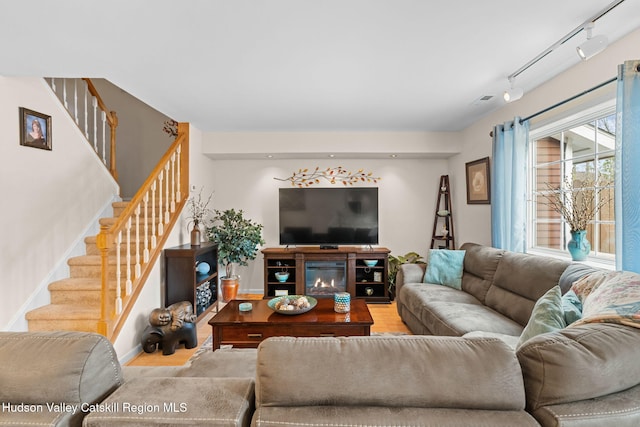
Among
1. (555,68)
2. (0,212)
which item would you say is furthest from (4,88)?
(555,68)

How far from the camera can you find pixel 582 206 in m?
2.53

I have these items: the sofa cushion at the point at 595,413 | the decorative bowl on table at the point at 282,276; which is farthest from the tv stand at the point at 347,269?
the sofa cushion at the point at 595,413

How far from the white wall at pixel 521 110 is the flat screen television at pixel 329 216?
4.03ft

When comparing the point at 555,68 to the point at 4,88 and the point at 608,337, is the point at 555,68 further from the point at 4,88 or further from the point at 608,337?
the point at 4,88

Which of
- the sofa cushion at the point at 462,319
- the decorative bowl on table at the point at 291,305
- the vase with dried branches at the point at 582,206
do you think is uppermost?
the vase with dried branches at the point at 582,206

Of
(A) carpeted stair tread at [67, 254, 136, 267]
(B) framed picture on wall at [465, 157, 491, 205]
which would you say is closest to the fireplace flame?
(B) framed picture on wall at [465, 157, 491, 205]

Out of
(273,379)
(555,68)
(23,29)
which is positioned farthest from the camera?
(555,68)

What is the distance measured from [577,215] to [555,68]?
3.99 feet

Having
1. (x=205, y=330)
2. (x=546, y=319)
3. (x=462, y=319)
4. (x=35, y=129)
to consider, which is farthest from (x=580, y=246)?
(x=35, y=129)

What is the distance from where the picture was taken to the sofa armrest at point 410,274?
3427 millimetres

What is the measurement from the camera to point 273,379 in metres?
0.82

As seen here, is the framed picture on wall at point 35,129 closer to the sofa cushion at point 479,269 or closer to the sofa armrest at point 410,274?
the sofa armrest at point 410,274

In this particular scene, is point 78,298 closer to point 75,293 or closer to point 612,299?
point 75,293

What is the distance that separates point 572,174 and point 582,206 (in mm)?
395
